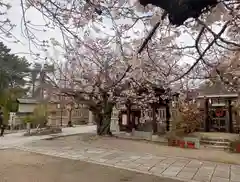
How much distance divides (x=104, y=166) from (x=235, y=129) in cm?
1004

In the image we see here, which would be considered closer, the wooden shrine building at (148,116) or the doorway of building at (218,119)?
the wooden shrine building at (148,116)

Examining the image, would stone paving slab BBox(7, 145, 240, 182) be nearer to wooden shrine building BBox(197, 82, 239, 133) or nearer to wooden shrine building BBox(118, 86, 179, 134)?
wooden shrine building BBox(118, 86, 179, 134)

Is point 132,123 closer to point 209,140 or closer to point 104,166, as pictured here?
point 209,140

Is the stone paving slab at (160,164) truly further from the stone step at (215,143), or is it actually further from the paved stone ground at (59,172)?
the stone step at (215,143)

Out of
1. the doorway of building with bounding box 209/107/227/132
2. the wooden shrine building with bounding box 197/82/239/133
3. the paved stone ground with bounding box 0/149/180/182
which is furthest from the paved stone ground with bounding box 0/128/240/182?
the doorway of building with bounding box 209/107/227/132

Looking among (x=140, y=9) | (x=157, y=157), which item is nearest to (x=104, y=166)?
(x=157, y=157)

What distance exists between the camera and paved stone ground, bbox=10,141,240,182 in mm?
6617

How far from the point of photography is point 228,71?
6457 millimetres

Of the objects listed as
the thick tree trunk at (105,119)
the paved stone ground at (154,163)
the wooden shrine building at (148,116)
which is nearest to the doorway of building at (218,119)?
the wooden shrine building at (148,116)

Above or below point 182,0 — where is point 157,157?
below

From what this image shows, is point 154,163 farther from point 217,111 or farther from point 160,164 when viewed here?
point 217,111

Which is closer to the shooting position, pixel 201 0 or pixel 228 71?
pixel 201 0

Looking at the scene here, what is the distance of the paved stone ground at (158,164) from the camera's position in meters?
6.62

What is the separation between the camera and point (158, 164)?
7973 millimetres
